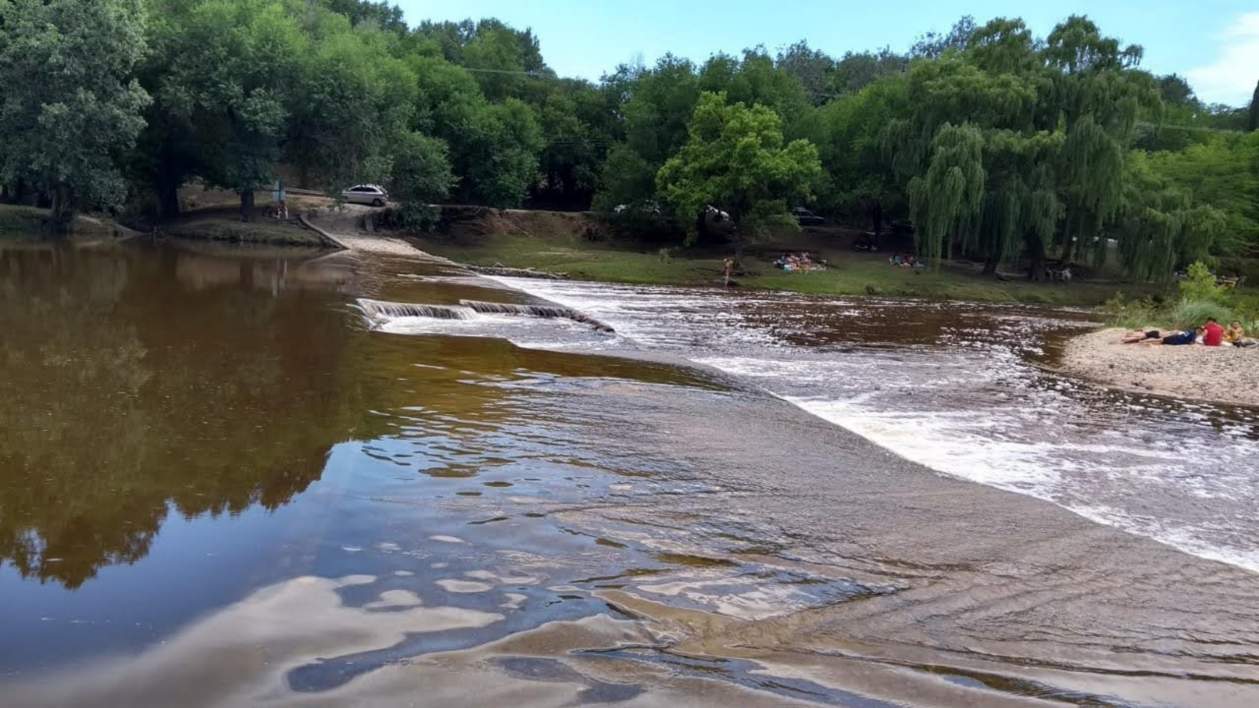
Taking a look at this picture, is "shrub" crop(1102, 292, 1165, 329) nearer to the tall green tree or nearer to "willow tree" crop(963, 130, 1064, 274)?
"willow tree" crop(963, 130, 1064, 274)

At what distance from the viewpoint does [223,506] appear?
29.0 feet

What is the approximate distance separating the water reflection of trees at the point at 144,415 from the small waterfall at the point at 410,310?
1.69m

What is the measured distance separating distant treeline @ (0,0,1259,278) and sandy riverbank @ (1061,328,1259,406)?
66.7 feet

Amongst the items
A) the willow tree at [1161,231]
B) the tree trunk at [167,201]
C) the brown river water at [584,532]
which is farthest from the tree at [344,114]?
the willow tree at [1161,231]

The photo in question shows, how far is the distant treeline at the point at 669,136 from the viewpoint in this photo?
42000 millimetres

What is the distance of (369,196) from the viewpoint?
60.4m

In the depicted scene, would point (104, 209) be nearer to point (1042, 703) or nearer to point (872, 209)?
point (872, 209)

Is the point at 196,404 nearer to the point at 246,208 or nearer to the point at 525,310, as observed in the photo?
the point at 525,310

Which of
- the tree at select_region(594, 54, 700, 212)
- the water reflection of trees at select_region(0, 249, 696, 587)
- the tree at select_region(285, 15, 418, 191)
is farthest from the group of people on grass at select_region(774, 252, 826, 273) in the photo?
the water reflection of trees at select_region(0, 249, 696, 587)

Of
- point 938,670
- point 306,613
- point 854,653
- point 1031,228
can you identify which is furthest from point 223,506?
point 1031,228

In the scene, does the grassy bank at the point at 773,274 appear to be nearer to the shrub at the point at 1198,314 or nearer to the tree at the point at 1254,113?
the shrub at the point at 1198,314

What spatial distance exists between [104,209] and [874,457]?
47.1 metres

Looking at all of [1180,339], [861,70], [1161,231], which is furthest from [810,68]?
[1180,339]

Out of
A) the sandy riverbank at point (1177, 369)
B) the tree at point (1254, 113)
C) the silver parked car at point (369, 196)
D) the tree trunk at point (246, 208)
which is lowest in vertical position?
the sandy riverbank at point (1177, 369)
